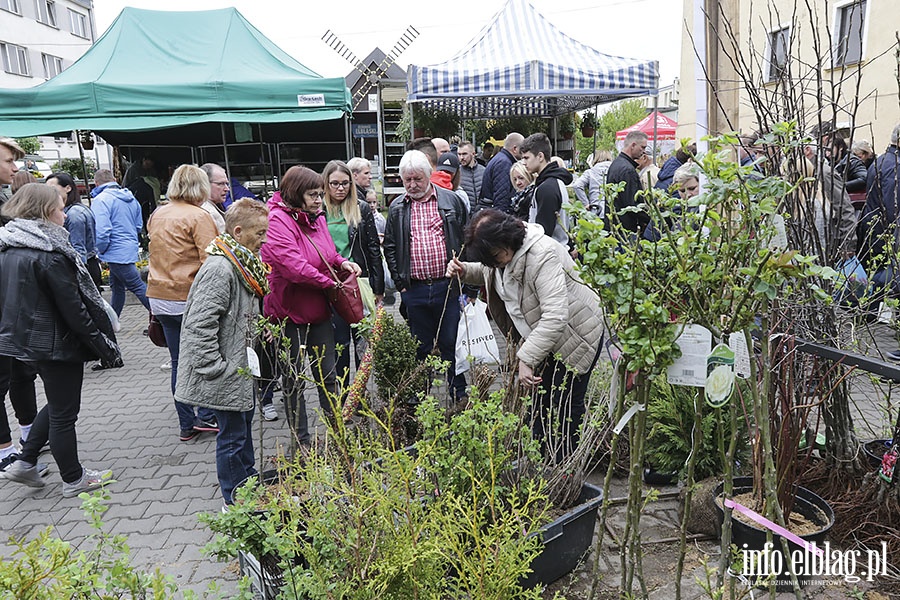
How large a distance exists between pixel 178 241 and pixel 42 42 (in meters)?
41.1

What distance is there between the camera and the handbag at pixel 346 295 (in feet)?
12.9

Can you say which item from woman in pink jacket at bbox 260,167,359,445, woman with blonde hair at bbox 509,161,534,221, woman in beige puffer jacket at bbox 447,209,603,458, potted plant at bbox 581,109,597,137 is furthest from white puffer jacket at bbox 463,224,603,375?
potted plant at bbox 581,109,597,137

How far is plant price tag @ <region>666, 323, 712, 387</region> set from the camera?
1.70m

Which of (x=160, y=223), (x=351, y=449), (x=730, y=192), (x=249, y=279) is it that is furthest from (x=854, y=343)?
(x=160, y=223)

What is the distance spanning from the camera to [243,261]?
3258 mm

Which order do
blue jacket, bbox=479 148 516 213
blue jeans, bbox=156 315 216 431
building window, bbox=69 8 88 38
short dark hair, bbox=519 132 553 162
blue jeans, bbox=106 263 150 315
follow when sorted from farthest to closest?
building window, bbox=69 8 88 38, blue jeans, bbox=106 263 150 315, blue jacket, bbox=479 148 516 213, short dark hair, bbox=519 132 553 162, blue jeans, bbox=156 315 216 431

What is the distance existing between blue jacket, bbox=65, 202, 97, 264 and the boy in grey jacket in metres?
4.23

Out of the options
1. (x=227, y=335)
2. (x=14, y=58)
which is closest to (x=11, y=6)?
(x=14, y=58)

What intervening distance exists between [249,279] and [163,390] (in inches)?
126

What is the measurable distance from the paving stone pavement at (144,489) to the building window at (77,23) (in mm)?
42836

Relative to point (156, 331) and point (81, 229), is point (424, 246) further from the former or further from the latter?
point (81, 229)

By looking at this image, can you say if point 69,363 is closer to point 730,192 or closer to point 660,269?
point 660,269

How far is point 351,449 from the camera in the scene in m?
2.21

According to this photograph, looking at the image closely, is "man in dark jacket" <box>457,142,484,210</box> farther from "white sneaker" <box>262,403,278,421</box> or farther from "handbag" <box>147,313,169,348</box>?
"handbag" <box>147,313,169,348</box>
